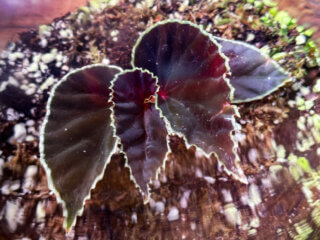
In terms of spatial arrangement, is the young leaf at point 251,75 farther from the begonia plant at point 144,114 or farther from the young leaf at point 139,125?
the young leaf at point 139,125

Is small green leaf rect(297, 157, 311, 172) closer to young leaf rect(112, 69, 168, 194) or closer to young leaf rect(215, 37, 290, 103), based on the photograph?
young leaf rect(215, 37, 290, 103)

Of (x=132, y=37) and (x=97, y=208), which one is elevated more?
(x=132, y=37)

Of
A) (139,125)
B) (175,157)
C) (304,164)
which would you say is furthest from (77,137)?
(304,164)

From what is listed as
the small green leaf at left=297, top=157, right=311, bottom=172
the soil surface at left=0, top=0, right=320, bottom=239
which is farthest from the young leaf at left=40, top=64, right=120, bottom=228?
the small green leaf at left=297, top=157, right=311, bottom=172

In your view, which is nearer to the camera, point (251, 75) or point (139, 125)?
point (139, 125)

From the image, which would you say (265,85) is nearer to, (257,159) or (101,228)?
(257,159)

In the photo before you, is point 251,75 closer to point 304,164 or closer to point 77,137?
point 304,164

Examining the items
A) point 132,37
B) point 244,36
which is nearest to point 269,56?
point 244,36

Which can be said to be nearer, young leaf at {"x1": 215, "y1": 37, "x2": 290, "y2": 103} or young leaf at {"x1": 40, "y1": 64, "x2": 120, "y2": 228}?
young leaf at {"x1": 40, "y1": 64, "x2": 120, "y2": 228}
